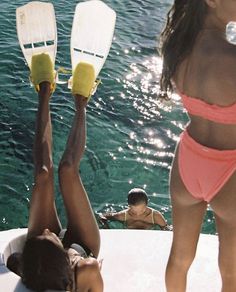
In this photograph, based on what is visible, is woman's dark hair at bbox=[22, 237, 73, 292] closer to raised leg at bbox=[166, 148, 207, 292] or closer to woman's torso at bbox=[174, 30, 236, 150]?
raised leg at bbox=[166, 148, 207, 292]

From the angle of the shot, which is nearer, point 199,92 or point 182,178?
point 199,92

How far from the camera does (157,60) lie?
840cm

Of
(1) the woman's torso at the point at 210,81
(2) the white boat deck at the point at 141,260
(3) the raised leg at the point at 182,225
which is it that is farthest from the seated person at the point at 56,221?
(1) the woman's torso at the point at 210,81

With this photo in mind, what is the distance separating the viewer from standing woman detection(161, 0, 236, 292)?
2.22 meters

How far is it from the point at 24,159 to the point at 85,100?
3.01m

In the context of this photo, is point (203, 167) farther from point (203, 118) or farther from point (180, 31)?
point (180, 31)

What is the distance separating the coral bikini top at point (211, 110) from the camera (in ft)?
7.43

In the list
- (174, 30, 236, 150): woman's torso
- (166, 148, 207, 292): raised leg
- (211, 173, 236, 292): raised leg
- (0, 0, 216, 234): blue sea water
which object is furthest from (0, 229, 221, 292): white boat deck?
(0, 0, 216, 234): blue sea water

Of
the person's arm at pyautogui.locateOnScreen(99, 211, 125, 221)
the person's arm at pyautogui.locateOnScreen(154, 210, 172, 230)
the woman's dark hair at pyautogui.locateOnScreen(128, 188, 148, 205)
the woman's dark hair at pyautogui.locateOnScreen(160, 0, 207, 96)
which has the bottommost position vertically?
the person's arm at pyautogui.locateOnScreen(99, 211, 125, 221)

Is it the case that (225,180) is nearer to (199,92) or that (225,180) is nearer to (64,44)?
(199,92)

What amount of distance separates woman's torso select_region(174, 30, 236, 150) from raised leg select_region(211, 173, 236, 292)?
0.19 metres

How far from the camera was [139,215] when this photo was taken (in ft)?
17.1

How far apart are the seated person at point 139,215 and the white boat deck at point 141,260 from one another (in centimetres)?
96

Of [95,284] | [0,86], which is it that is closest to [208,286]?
[95,284]
